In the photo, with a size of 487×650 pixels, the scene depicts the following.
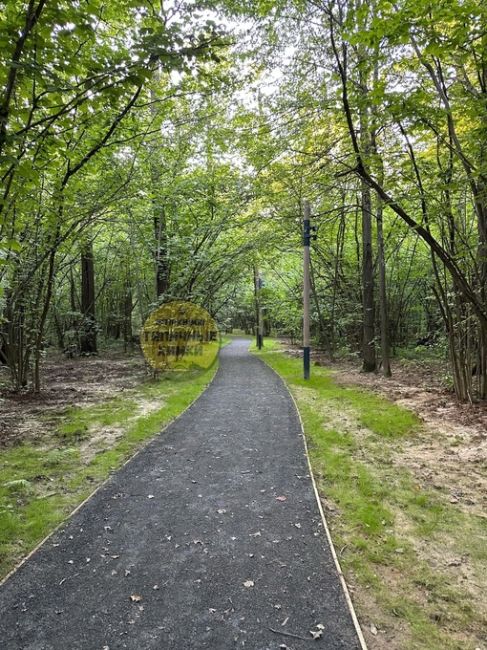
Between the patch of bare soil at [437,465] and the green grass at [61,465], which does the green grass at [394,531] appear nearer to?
the patch of bare soil at [437,465]

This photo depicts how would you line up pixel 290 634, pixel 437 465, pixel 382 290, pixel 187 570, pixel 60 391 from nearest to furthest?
1. pixel 290 634
2. pixel 187 570
3. pixel 437 465
4. pixel 60 391
5. pixel 382 290

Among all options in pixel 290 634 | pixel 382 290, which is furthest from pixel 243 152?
pixel 290 634

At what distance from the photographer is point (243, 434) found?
488 cm

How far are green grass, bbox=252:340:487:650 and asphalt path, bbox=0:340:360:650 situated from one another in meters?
0.20

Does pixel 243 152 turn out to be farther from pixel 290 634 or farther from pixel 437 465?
pixel 290 634

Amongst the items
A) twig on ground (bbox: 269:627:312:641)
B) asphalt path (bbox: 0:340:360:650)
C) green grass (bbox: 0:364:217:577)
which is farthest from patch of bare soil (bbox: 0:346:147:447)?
twig on ground (bbox: 269:627:312:641)

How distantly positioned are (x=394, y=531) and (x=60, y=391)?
21.5 ft

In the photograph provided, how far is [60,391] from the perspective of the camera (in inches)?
290

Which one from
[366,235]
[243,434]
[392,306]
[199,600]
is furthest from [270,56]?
[392,306]

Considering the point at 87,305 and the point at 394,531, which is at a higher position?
the point at 87,305

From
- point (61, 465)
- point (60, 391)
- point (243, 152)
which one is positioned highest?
point (243, 152)

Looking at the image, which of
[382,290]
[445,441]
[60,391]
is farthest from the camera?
[382,290]

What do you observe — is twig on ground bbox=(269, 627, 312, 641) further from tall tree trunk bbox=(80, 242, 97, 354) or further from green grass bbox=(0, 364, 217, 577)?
tall tree trunk bbox=(80, 242, 97, 354)

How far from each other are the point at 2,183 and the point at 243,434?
3671 mm
